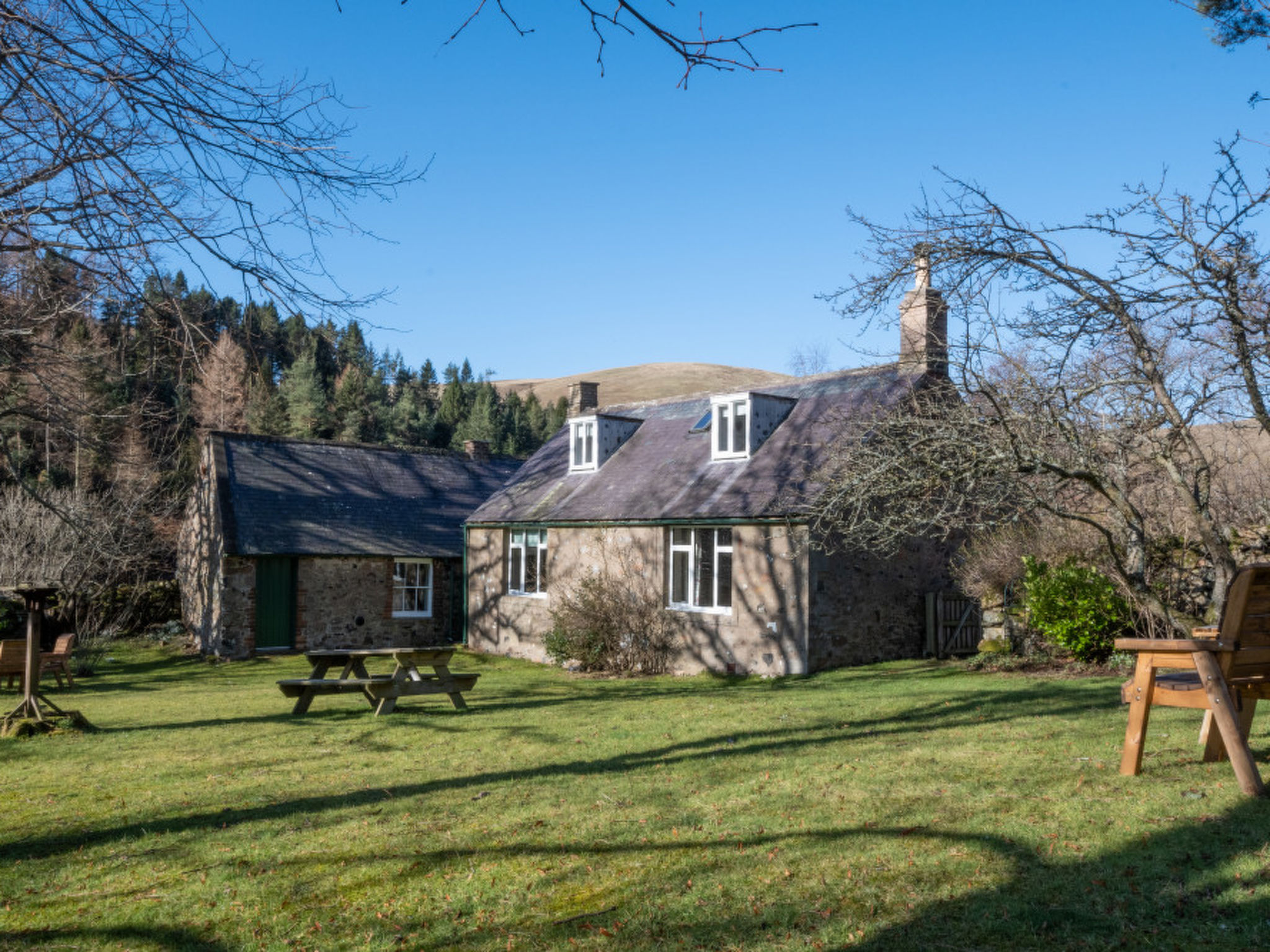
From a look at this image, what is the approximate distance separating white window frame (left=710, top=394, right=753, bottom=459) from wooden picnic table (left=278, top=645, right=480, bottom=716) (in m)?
8.98

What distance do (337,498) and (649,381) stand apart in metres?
97.9

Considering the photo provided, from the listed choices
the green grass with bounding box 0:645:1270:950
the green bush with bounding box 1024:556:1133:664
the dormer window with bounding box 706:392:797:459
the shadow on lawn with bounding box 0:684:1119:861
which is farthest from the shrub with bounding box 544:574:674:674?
the green grass with bounding box 0:645:1270:950

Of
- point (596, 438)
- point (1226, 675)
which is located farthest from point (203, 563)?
point (1226, 675)

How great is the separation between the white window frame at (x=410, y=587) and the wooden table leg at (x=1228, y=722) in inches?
861

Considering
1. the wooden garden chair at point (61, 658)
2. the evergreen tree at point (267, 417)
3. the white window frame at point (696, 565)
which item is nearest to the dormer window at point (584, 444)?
the white window frame at point (696, 565)

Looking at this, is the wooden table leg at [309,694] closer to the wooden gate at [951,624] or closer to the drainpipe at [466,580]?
the wooden gate at [951,624]

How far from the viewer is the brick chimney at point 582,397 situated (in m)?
28.2

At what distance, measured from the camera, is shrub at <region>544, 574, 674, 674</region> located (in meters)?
18.6

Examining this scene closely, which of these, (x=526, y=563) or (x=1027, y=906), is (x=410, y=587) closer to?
(x=526, y=563)

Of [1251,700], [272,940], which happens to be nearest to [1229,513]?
[1251,700]

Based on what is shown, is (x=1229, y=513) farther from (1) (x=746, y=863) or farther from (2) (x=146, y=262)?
(2) (x=146, y=262)

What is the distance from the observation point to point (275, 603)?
23766 millimetres

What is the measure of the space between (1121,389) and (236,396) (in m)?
44.2

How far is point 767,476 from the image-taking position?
59.8 ft
